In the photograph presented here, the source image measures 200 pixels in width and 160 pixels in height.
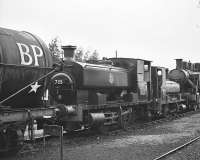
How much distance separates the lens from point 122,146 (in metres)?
11.4

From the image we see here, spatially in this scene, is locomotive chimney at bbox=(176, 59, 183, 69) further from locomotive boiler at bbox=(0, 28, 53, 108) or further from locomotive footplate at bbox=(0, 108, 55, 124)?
locomotive boiler at bbox=(0, 28, 53, 108)

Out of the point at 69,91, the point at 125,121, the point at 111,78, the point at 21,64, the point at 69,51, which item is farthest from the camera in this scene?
the point at 125,121

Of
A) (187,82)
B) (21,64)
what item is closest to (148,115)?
(187,82)

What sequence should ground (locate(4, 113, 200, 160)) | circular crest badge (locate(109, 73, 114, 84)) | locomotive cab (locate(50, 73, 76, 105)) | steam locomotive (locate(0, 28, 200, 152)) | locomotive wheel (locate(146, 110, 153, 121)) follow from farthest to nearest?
locomotive wheel (locate(146, 110, 153, 121)) < circular crest badge (locate(109, 73, 114, 84)) < locomotive cab (locate(50, 73, 76, 105)) < ground (locate(4, 113, 200, 160)) < steam locomotive (locate(0, 28, 200, 152))

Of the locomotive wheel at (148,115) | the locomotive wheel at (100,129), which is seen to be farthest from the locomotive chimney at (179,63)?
the locomotive wheel at (100,129)

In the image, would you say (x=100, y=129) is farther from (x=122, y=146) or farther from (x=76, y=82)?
(x=122, y=146)

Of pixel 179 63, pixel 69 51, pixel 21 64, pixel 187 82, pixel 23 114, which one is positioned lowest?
pixel 23 114

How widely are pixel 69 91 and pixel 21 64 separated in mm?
4399

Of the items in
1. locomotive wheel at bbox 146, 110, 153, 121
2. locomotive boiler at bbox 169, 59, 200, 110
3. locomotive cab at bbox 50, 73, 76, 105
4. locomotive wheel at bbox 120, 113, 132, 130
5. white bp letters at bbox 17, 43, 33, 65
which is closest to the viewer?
white bp letters at bbox 17, 43, 33, 65

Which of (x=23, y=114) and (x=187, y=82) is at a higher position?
(x=187, y=82)

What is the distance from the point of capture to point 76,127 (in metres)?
13.2

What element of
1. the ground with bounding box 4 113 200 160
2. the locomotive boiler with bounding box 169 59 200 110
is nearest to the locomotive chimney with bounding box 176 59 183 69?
the locomotive boiler with bounding box 169 59 200 110

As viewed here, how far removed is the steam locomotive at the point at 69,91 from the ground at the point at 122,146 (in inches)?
27.6

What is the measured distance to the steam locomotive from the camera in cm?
904
